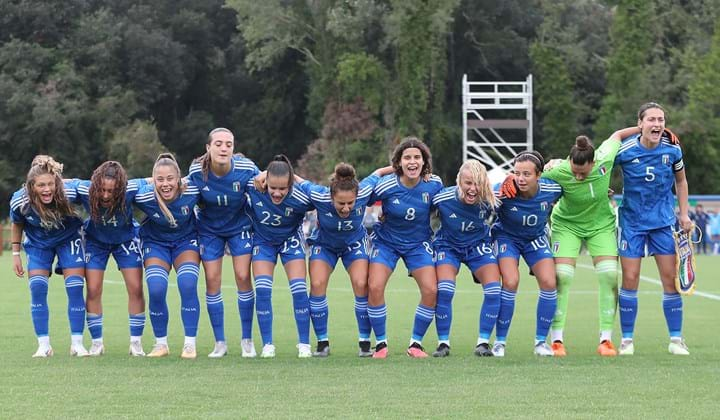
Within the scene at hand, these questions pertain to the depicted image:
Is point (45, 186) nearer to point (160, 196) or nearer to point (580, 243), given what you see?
point (160, 196)

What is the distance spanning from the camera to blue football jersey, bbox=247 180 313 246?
10.5 m

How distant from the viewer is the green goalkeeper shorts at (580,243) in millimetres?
10805

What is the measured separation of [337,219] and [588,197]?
215 centimetres

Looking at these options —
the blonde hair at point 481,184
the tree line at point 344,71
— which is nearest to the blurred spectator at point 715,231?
the tree line at point 344,71

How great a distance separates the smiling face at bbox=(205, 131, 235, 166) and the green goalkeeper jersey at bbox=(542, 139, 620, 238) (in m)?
2.69

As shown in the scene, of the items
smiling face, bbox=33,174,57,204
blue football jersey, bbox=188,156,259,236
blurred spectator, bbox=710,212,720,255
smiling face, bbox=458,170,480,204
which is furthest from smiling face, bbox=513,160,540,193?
blurred spectator, bbox=710,212,720,255

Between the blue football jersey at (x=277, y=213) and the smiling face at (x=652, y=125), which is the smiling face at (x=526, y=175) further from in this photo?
the blue football jersey at (x=277, y=213)

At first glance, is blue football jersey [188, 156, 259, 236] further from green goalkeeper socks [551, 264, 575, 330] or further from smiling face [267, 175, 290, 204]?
green goalkeeper socks [551, 264, 575, 330]

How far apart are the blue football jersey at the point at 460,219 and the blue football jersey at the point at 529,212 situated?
6.0 inches

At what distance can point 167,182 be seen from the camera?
1030 cm

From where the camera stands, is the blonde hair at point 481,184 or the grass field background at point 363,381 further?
the blonde hair at point 481,184

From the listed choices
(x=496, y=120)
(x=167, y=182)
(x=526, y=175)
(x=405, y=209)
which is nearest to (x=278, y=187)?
(x=167, y=182)

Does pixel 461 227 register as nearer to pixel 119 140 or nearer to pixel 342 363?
pixel 342 363

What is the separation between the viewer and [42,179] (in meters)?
10.3
